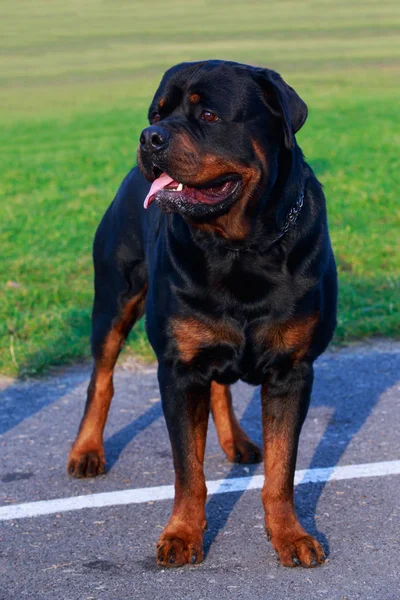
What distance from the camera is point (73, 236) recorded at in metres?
10.1

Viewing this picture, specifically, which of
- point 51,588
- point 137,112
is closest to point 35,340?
point 51,588

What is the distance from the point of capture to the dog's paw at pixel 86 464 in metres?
4.85

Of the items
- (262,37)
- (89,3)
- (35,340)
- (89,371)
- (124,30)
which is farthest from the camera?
(89,3)

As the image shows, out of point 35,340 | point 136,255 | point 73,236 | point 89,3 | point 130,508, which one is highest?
point 136,255

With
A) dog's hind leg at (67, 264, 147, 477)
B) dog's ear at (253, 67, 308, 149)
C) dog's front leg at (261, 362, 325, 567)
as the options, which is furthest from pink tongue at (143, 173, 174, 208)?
dog's hind leg at (67, 264, 147, 477)

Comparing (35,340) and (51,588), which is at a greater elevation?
(51,588)

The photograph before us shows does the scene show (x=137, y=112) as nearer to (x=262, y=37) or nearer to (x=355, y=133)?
(x=355, y=133)

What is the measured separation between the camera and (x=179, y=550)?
390 cm

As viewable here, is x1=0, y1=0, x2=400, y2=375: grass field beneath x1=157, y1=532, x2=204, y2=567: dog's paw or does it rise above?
beneath

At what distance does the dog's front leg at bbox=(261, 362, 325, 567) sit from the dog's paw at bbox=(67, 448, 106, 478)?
1100mm

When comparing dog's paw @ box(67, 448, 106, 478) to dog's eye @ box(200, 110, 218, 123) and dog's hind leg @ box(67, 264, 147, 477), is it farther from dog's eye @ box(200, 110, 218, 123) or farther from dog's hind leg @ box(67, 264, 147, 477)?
dog's eye @ box(200, 110, 218, 123)

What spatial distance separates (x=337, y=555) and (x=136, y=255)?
180 centimetres

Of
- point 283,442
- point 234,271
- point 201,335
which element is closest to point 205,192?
point 234,271

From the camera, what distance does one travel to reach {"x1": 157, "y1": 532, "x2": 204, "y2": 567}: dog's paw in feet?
12.8
